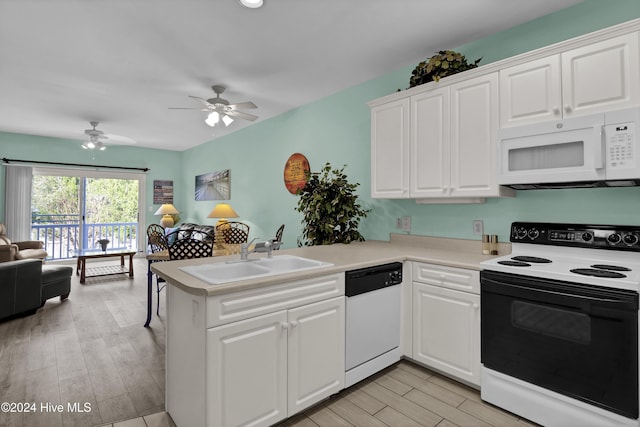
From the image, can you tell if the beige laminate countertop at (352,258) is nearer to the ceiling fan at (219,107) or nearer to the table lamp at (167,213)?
the ceiling fan at (219,107)

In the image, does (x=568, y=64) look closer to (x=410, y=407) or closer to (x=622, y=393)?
(x=622, y=393)

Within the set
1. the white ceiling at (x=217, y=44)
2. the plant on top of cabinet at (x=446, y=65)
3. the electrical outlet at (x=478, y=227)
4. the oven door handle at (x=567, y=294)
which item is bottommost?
the oven door handle at (x=567, y=294)

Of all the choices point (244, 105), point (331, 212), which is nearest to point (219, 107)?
point (244, 105)

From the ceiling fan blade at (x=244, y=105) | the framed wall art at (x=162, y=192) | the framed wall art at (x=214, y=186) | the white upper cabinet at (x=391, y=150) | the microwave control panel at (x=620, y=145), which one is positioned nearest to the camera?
the microwave control panel at (x=620, y=145)

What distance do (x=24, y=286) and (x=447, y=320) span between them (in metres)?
4.15

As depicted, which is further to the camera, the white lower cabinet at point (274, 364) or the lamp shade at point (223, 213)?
the lamp shade at point (223, 213)

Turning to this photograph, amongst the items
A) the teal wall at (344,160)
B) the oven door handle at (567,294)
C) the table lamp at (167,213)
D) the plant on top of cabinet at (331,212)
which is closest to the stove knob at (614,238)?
the teal wall at (344,160)

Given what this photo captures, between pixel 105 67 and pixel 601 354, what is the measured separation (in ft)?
14.1

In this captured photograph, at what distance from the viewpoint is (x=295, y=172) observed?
4.59m

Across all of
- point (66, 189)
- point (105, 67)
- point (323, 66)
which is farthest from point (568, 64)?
point (66, 189)

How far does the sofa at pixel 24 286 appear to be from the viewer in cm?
331

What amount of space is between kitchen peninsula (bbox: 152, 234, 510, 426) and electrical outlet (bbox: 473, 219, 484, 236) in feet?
1.29

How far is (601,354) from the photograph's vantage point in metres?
1.55

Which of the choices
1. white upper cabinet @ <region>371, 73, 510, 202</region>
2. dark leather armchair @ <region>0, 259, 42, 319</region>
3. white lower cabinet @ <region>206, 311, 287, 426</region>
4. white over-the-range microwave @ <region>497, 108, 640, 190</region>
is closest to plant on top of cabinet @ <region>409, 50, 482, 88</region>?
white upper cabinet @ <region>371, 73, 510, 202</region>
